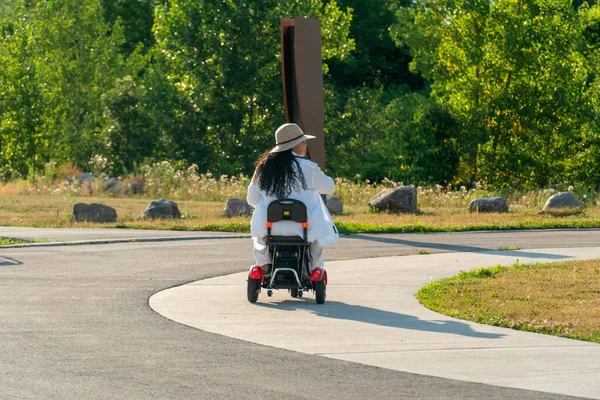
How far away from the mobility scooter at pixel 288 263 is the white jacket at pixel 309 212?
6cm

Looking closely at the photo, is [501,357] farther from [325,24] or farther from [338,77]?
[338,77]

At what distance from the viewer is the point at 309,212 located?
41.1ft

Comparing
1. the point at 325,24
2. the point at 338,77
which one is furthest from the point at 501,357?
the point at 338,77

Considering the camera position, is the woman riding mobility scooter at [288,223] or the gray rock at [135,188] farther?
the gray rock at [135,188]

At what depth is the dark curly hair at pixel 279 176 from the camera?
12562 mm

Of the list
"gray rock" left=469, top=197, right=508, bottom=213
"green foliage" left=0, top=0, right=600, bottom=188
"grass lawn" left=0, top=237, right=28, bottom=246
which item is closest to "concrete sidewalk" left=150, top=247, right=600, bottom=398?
"grass lawn" left=0, top=237, right=28, bottom=246

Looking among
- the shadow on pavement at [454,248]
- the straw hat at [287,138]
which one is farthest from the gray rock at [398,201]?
the straw hat at [287,138]

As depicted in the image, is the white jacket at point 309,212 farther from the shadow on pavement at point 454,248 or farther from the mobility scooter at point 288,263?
the shadow on pavement at point 454,248

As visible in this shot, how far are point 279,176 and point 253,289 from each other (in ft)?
3.98

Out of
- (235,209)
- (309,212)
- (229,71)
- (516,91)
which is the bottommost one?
(235,209)

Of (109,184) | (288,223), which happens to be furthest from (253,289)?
(109,184)

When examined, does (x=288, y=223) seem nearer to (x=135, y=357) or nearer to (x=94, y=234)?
(x=135, y=357)

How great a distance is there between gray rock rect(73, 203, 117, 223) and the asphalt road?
9769 millimetres

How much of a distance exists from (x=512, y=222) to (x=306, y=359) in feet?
55.8
